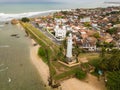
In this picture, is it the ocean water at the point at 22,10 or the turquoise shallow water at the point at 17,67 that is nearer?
the turquoise shallow water at the point at 17,67

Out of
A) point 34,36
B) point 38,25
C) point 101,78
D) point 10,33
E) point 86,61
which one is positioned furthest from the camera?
point 38,25

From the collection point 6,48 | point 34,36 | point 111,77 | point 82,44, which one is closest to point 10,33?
point 34,36

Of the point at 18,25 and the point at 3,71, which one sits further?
the point at 18,25

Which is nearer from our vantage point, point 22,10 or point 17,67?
point 17,67

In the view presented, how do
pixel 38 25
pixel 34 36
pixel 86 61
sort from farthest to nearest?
pixel 38 25 < pixel 34 36 < pixel 86 61

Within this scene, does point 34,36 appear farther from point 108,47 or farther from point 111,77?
point 111,77

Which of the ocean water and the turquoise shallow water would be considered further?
the ocean water

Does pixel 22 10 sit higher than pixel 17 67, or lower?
higher

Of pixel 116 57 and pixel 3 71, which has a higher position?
pixel 116 57
